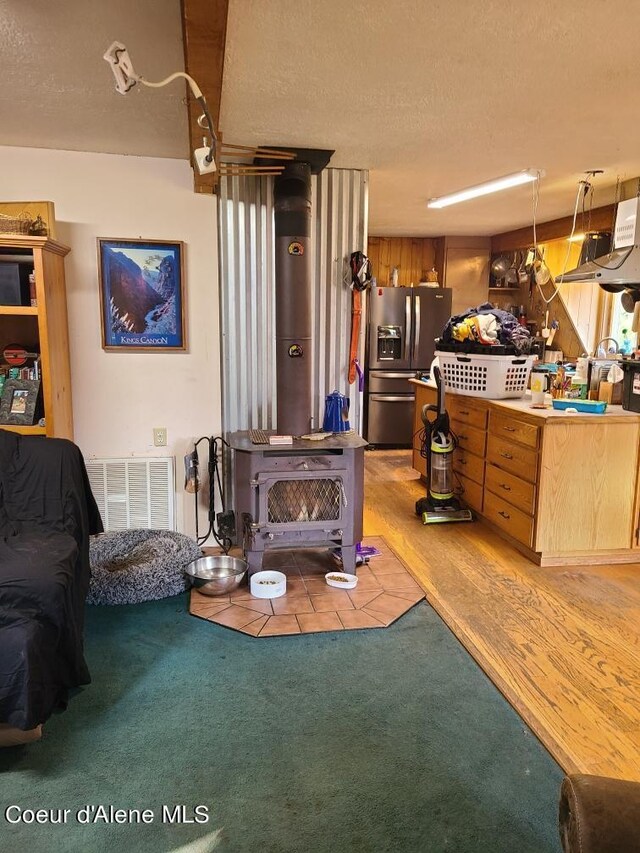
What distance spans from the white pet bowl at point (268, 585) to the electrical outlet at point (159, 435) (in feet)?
3.30

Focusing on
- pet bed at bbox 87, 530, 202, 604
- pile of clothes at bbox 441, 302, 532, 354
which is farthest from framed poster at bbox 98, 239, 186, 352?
pile of clothes at bbox 441, 302, 532, 354

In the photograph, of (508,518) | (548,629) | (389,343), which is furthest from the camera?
(389,343)

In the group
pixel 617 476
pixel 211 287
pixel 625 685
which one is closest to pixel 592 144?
pixel 617 476

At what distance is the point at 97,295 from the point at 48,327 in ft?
1.48

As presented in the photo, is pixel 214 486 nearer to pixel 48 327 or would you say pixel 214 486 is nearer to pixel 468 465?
pixel 48 327

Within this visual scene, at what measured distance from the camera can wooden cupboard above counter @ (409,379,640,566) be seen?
3.24 metres

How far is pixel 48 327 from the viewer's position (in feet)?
9.53

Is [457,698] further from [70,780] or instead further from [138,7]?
[138,7]

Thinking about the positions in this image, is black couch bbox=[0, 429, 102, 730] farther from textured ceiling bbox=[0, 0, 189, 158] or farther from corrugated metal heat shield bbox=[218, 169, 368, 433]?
textured ceiling bbox=[0, 0, 189, 158]

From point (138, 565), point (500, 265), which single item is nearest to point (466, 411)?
point (138, 565)

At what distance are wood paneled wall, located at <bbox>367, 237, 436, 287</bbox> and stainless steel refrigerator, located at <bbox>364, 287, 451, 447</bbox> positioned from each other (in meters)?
0.64

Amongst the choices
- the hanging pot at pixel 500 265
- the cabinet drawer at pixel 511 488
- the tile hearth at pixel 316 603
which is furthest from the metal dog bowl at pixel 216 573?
the hanging pot at pixel 500 265

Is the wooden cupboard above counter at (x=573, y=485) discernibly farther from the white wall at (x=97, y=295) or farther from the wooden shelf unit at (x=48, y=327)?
the wooden shelf unit at (x=48, y=327)

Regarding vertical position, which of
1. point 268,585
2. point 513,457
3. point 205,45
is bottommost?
point 268,585
